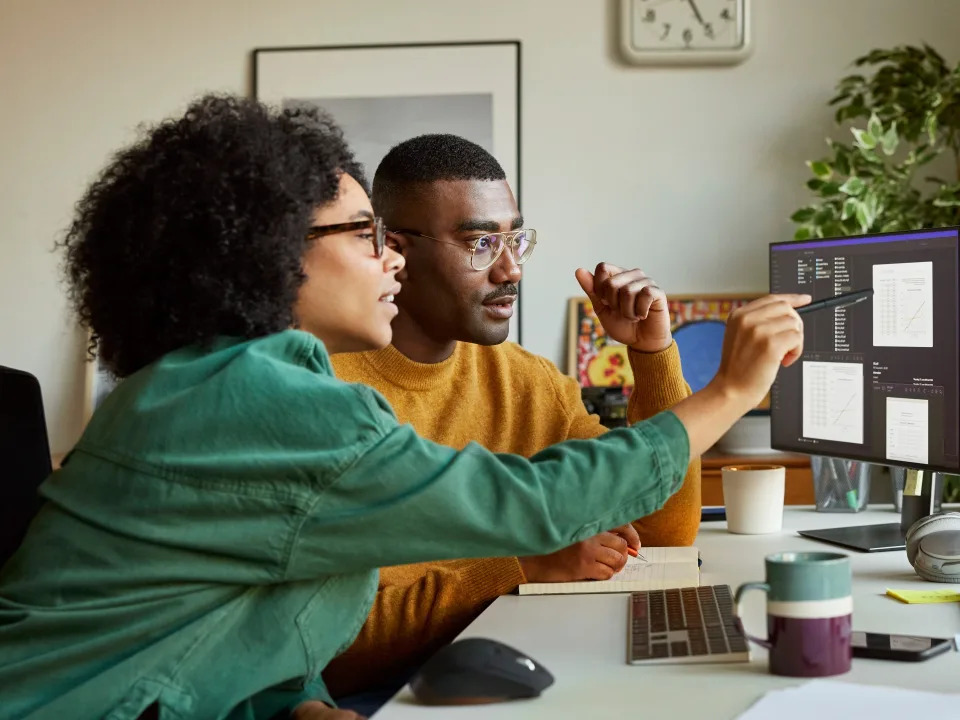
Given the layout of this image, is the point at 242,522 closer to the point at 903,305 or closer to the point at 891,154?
the point at 903,305

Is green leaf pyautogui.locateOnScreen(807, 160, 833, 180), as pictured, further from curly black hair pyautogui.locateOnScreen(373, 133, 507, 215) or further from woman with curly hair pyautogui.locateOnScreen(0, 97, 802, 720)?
woman with curly hair pyautogui.locateOnScreen(0, 97, 802, 720)

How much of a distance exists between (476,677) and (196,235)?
0.50m

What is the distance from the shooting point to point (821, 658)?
1.02 meters

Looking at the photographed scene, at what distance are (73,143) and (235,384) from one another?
2.96 metres

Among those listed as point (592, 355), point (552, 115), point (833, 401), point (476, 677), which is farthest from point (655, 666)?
point (552, 115)

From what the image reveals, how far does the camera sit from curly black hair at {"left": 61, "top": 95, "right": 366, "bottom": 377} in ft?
3.72

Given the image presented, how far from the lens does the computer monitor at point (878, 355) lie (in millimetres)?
1632

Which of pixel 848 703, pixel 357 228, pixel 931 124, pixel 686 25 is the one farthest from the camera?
pixel 686 25

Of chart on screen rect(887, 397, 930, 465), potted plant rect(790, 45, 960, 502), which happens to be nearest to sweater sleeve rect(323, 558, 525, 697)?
chart on screen rect(887, 397, 930, 465)

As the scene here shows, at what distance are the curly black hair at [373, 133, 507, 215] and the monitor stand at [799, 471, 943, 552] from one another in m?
0.78

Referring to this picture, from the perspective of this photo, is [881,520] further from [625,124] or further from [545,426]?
[625,124]

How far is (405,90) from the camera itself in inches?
Result: 140

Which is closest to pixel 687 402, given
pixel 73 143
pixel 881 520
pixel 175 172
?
pixel 175 172

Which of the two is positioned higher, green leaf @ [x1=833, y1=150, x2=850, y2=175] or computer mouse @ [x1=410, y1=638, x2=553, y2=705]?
green leaf @ [x1=833, y1=150, x2=850, y2=175]
